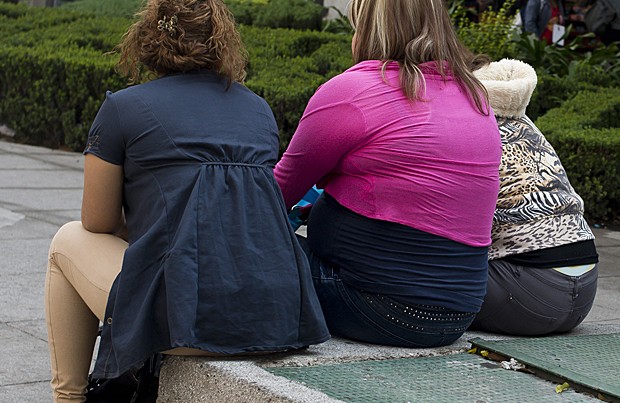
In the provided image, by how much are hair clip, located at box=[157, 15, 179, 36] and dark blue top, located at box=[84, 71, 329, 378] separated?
0.16 meters

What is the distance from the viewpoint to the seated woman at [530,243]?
380cm

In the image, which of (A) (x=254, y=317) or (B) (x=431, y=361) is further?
(B) (x=431, y=361)

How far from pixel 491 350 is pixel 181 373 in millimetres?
1080

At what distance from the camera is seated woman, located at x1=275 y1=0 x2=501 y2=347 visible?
3.38m

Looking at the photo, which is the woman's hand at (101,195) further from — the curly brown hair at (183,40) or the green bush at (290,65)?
the green bush at (290,65)

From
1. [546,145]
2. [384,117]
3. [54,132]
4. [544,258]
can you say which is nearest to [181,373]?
[384,117]

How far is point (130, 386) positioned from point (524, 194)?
5.24 feet

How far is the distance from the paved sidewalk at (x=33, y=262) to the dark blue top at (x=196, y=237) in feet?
1.21

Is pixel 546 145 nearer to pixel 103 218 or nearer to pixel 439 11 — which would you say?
pixel 439 11

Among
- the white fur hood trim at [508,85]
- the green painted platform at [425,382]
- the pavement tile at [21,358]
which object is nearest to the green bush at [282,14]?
the pavement tile at [21,358]

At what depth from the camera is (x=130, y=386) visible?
339 cm

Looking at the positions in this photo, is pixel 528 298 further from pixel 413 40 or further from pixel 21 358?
pixel 21 358

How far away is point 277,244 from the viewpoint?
3.24 m

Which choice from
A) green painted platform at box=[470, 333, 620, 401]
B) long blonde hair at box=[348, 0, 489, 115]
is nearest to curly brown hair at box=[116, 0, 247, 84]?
long blonde hair at box=[348, 0, 489, 115]
